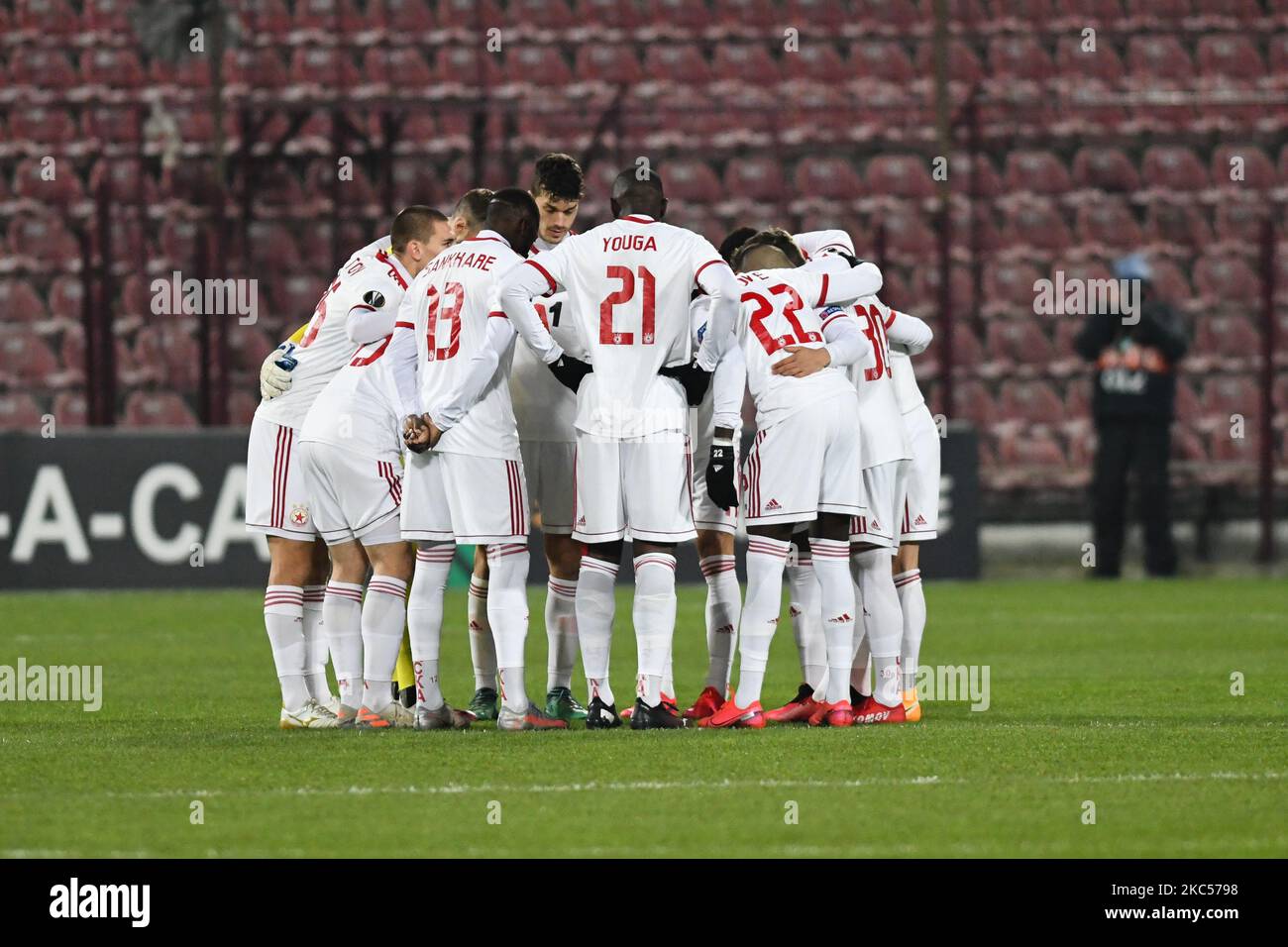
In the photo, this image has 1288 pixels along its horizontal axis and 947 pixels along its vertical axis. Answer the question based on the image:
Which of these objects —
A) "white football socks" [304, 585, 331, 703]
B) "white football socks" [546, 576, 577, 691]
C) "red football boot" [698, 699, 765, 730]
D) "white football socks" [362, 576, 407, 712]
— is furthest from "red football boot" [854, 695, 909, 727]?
"white football socks" [304, 585, 331, 703]

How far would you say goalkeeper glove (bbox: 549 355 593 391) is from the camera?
25.6ft

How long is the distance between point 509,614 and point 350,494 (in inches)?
33.5

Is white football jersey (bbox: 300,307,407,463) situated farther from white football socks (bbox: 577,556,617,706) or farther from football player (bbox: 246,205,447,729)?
white football socks (bbox: 577,556,617,706)

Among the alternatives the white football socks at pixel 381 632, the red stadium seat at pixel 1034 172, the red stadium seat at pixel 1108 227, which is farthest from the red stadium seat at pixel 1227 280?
the white football socks at pixel 381 632

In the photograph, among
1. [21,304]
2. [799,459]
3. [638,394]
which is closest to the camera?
[638,394]

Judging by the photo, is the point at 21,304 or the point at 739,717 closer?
the point at 739,717

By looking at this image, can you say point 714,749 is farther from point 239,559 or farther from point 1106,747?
point 239,559

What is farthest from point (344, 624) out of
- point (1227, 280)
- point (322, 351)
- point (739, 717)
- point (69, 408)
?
point (1227, 280)

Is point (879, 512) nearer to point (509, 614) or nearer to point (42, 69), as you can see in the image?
point (509, 614)

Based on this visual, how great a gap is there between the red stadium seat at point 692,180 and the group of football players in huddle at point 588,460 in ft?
32.3

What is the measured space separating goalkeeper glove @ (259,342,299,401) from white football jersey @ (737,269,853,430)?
6.19ft

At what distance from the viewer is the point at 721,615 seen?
8344 millimetres

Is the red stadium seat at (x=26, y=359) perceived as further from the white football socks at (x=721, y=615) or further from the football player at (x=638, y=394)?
the football player at (x=638, y=394)

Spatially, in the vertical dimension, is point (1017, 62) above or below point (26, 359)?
above
